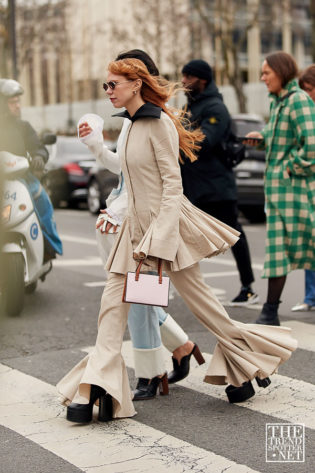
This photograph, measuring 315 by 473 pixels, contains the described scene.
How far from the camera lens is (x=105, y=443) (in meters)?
3.64

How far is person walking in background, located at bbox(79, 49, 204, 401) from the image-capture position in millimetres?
4277

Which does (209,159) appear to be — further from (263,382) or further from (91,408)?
(91,408)

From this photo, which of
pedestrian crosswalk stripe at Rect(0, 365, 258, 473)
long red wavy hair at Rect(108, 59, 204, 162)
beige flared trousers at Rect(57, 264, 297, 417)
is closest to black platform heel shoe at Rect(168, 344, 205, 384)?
beige flared trousers at Rect(57, 264, 297, 417)

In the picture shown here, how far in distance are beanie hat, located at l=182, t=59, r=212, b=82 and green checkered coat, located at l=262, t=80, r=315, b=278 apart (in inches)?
27.8

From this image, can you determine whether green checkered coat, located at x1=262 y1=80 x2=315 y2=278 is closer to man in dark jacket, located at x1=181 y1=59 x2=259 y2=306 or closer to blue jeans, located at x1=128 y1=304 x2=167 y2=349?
man in dark jacket, located at x1=181 y1=59 x2=259 y2=306

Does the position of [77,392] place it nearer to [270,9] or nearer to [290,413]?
[290,413]

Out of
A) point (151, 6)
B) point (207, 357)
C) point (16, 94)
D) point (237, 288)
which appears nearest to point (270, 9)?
point (151, 6)

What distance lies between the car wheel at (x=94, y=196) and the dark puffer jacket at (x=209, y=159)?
10.8 metres

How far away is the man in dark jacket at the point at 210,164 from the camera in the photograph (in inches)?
258

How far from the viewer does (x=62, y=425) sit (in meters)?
3.93

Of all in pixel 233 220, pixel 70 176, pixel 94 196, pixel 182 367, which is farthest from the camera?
pixel 70 176

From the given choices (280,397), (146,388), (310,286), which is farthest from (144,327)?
(310,286)

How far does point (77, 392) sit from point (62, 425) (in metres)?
0.19

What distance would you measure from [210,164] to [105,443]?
351 centimetres
